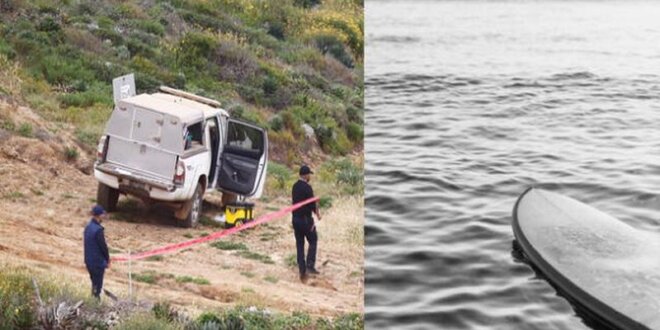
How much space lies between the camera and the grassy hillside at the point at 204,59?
1033 centimetres

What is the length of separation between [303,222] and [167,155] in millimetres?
1584

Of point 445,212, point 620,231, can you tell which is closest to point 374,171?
point 445,212

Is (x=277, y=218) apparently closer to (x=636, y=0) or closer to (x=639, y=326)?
(x=639, y=326)

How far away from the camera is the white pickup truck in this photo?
937 centimetres

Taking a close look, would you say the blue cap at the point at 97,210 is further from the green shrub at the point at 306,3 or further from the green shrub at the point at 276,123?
the green shrub at the point at 306,3

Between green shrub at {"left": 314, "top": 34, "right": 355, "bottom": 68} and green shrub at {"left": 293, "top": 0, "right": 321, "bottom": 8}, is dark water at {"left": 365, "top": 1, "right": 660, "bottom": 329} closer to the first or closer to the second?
green shrub at {"left": 314, "top": 34, "right": 355, "bottom": 68}

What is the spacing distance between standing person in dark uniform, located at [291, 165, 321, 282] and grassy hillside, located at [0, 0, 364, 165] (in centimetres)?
89

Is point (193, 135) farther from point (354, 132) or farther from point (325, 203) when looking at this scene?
point (354, 132)

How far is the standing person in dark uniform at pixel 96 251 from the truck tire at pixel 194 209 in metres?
0.84

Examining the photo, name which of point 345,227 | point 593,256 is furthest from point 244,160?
point 593,256

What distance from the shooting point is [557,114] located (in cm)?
2880

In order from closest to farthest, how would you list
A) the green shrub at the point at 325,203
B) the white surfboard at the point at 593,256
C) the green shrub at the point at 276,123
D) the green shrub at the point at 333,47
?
the green shrub at the point at 325,203
the green shrub at the point at 276,123
the green shrub at the point at 333,47
the white surfboard at the point at 593,256

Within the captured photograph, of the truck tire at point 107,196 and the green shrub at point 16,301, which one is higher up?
the truck tire at point 107,196

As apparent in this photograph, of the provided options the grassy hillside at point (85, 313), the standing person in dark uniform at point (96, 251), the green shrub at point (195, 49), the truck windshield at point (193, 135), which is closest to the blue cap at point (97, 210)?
the standing person in dark uniform at point (96, 251)
